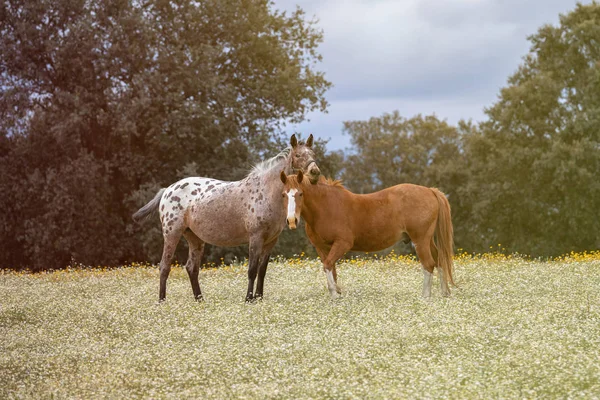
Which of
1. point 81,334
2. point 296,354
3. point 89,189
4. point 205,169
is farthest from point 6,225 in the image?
point 296,354

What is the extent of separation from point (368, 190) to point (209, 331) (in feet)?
166

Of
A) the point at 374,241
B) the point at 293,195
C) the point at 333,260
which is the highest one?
the point at 293,195

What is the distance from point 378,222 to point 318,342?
4.59 m

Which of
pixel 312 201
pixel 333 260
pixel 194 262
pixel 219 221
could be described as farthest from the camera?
pixel 194 262

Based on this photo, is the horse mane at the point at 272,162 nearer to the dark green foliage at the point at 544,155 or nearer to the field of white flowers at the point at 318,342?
the field of white flowers at the point at 318,342

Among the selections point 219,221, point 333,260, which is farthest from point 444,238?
point 219,221

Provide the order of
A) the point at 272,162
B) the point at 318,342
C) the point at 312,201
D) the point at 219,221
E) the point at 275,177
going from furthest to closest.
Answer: the point at 219,221 → the point at 272,162 → the point at 275,177 → the point at 312,201 → the point at 318,342

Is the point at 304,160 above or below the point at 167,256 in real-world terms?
above

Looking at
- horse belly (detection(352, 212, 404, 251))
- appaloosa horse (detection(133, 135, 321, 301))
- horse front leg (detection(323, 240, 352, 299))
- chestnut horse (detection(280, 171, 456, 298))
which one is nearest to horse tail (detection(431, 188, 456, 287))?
chestnut horse (detection(280, 171, 456, 298))

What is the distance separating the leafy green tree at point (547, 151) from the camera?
1631 inches

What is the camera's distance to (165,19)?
35.1m

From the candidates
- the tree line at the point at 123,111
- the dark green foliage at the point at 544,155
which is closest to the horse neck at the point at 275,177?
the tree line at the point at 123,111

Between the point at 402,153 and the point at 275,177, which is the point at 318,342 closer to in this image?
the point at 275,177

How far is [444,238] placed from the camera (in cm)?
1511
